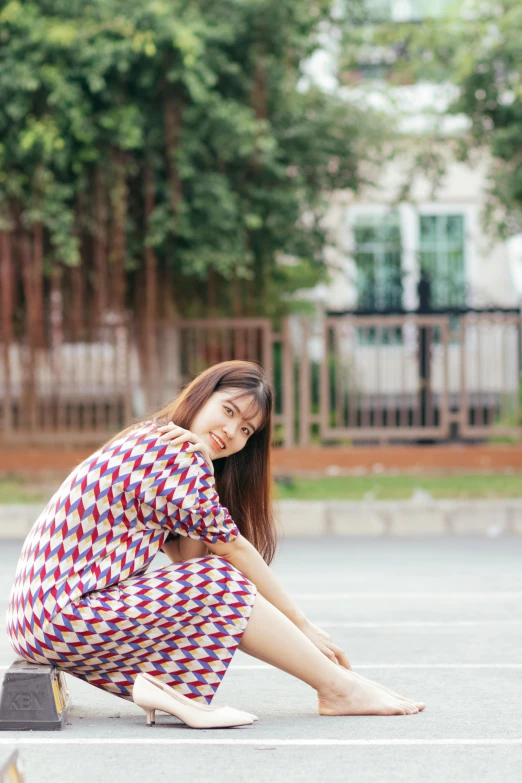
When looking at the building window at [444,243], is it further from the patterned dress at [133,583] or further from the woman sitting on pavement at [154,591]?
the patterned dress at [133,583]

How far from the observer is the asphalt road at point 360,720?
3770 mm

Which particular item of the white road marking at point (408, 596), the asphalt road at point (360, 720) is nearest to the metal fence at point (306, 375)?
the asphalt road at point (360, 720)

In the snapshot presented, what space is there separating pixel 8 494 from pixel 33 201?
122 inches

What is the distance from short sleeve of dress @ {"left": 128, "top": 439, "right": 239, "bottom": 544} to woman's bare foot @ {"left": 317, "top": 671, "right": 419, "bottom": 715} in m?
0.64

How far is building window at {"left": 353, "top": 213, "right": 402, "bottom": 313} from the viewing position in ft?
52.9

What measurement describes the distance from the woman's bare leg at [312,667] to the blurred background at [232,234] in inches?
330

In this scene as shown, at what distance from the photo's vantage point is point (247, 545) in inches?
173

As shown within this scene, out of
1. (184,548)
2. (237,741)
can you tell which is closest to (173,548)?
(184,548)

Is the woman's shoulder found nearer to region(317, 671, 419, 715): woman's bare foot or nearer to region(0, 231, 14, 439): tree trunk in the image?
region(317, 671, 419, 715): woman's bare foot

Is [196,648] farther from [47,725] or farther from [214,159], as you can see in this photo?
[214,159]

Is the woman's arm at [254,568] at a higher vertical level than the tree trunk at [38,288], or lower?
lower

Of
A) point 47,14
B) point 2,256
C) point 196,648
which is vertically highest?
point 47,14

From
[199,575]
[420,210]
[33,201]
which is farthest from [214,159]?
[199,575]

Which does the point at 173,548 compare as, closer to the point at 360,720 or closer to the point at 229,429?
the point at 229,429
